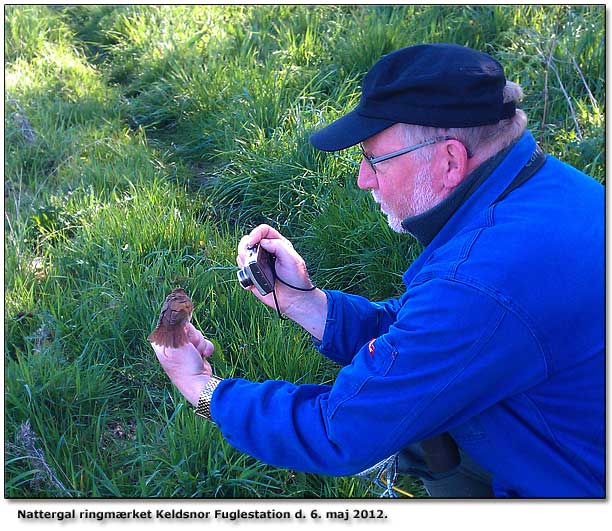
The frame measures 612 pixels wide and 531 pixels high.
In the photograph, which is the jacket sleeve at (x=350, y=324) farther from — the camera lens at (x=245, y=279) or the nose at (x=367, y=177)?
the nose at (x=367, y=177)

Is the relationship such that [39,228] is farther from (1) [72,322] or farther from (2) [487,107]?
(2) [487,107]

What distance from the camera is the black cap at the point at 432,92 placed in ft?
6.26

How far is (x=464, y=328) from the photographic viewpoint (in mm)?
1652

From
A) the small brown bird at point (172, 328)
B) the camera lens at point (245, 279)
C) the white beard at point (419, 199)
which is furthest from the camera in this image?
the camera lens at point (245, 279)

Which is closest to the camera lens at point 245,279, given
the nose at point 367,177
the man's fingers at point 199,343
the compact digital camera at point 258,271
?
the compact digital camera at point 258,271

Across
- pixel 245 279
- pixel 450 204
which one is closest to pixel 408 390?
pixel 450 204

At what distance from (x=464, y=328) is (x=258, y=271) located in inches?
36.2

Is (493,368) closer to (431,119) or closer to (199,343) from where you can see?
(431,119)

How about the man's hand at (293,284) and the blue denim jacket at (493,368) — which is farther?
the man's hand at (293,284)

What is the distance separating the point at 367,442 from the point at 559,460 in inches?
19.2

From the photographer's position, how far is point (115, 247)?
3480 millimetres

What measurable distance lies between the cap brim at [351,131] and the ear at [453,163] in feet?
0.56

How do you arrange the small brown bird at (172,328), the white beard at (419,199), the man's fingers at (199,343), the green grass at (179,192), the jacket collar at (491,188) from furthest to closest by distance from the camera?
the green grass at (179,192)
the man's fingers at (199,343)
the small brown bird at (172,328)
the white beard at (419,199)
the jacket collar at (491,188)

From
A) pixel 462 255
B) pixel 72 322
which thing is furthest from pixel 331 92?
pixel 462 255
